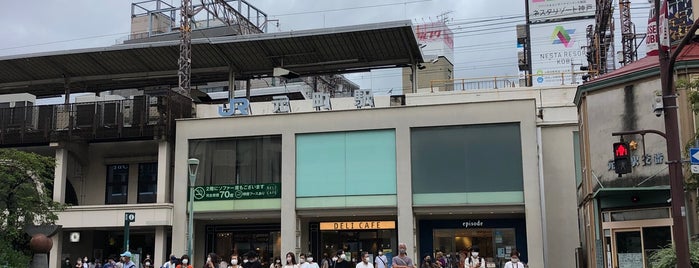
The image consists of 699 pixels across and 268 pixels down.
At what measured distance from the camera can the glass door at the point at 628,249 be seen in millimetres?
18891

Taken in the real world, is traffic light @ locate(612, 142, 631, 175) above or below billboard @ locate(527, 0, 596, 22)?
below

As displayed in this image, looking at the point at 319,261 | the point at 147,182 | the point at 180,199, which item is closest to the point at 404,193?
the point at 319,261

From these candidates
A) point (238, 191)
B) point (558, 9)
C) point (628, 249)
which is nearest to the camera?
point (628, 249)

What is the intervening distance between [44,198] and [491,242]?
18662mm

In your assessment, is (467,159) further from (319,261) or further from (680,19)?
(680,19)

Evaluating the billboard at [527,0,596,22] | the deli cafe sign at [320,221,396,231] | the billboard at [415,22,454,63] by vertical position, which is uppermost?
the billboard at [415,22,454,63]

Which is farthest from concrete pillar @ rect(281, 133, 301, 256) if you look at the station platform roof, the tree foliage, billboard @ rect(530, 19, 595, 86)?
billboard @ rect(530, 19, 595, 86)

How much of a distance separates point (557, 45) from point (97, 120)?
4340 cm

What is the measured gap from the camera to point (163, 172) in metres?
33.9

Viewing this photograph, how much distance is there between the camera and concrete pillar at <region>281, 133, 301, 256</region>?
101ft

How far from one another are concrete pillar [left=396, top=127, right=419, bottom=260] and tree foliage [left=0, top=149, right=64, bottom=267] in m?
13.3

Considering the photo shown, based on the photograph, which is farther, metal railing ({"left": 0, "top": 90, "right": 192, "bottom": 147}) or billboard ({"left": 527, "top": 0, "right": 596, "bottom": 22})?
billboard ({"left": 527, "top": 0, "right": 596, "bottom": 22})

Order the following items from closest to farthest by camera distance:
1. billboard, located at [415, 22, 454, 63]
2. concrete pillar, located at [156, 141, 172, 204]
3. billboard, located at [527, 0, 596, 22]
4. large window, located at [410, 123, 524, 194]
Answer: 1. large window, located at [410, 123, 524, 194]
2. concrete pillar, located at [156, 141, 172, 204]
3. billboard, located at [527, 0, 596, 22]
4. billboard, located at [415, 22, 454, 63]

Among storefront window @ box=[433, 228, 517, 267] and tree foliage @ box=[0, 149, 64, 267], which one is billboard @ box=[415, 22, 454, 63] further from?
tree foliage @ box=[0, 149, 64, 267]
